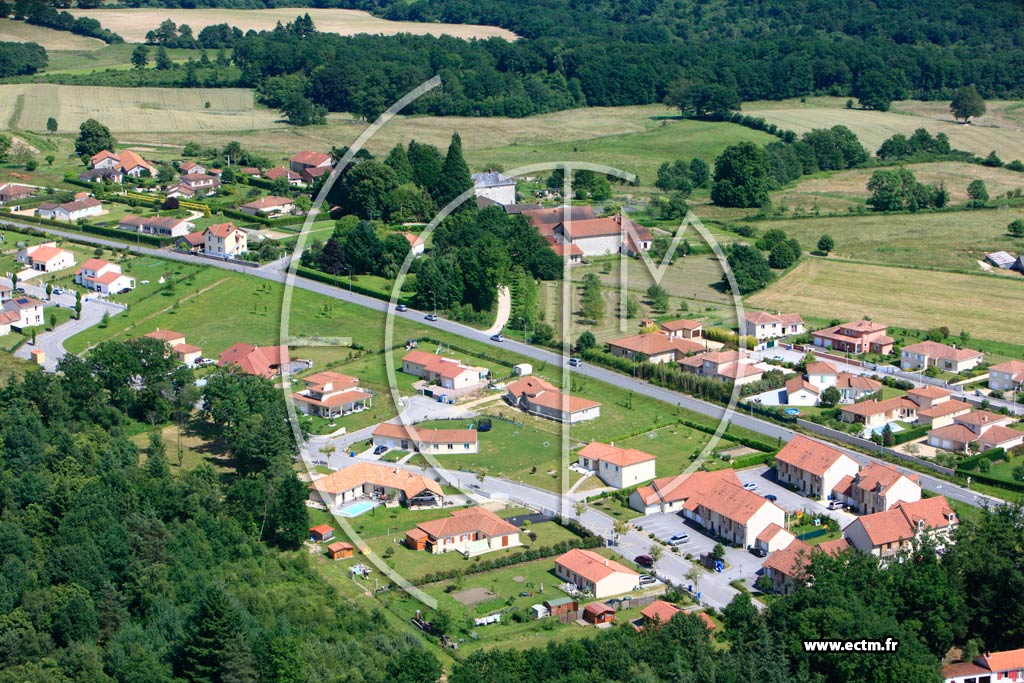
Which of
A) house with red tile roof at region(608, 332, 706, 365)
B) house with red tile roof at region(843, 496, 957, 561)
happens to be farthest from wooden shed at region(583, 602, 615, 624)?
house with red tile roof at region(608, 332, 706, 365)

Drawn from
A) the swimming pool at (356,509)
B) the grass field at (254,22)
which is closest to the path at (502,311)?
the swimming pool at (356,509)

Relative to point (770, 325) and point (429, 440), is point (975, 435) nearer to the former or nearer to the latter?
point (770, 325)

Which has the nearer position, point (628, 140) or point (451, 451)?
point (451, 451)

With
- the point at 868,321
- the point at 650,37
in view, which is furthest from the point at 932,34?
the point at 868,321

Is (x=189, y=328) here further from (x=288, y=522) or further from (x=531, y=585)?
(x=531, y=585)

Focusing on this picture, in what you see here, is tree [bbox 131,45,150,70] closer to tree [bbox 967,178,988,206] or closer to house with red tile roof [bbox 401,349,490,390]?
tree [bbox 967,178,988,206]

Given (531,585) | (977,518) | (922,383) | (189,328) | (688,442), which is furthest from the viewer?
(189,328)

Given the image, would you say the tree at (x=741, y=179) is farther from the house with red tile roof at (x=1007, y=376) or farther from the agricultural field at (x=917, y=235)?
the house with red tile roof at (x=1007, y=376)

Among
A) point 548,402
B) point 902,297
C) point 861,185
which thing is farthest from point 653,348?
point 861,185
